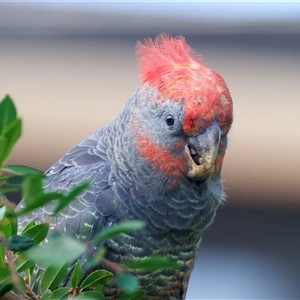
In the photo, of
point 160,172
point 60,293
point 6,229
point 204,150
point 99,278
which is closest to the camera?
point 6,229

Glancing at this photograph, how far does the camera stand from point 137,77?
4109 millimetres

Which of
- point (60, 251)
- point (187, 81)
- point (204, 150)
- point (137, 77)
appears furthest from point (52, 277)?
point (137, 77)

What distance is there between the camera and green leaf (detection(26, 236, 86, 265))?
1.73 feet

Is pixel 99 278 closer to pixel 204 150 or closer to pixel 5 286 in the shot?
pixel 5 286

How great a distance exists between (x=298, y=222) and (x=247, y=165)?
0.71 meters

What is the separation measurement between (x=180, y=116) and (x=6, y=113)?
1.08 meters

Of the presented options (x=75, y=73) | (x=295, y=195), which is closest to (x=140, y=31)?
(x=75, y=73)

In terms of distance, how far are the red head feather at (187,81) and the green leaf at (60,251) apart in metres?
1.13

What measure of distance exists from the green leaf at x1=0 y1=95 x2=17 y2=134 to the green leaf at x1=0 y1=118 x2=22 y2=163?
0.9 inches

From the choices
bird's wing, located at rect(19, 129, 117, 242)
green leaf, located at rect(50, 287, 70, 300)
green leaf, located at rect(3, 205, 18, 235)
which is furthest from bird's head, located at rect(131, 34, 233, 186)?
green leaf, located at rect(3, 205, 18, 235)

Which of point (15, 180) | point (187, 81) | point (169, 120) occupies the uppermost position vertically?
point (187, 81)

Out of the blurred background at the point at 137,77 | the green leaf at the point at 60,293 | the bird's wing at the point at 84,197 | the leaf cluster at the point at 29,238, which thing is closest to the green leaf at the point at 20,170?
the leaf cluster at the point at 29,238

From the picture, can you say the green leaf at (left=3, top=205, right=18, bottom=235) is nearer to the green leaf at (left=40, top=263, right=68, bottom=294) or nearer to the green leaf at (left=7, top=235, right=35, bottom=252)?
the green leaf at (left=7, top=235, right=35, bottom=252)

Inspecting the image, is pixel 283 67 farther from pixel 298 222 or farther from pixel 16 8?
pixel 16 8
